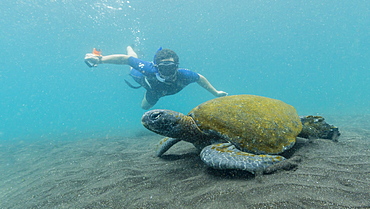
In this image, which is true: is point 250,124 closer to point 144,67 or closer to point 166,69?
point 166,69

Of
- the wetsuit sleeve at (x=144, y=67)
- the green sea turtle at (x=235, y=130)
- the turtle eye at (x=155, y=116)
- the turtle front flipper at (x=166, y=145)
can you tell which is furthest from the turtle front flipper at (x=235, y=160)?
the wetsuit sleeve at (x=144, y=67)

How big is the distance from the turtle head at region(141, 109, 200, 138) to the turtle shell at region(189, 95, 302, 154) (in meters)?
0.19

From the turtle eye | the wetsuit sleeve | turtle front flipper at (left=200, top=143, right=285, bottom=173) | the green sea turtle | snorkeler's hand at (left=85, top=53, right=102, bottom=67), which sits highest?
snorkeler's hand at (left=85, top=53, right=102, bottom=67)

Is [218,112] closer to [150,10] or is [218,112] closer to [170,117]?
[170,117]

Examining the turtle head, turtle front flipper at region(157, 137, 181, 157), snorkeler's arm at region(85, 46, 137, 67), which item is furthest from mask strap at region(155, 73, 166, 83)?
the turtle head

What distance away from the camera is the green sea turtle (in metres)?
2.20

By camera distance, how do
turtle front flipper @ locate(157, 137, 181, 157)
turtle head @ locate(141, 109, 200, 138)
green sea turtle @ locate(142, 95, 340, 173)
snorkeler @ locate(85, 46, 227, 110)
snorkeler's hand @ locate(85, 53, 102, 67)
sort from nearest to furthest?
green sea turtle @ locate(142, 95, 340, 173) → turtle head @ locate(141, 109, 200, 138) → turtle front flipper @ locate(157, 137, 181, 157) → snorkeler @ locate(85, 46, 227, 110) → snorkeler's hand @ locate(85, 53, 102, 67)

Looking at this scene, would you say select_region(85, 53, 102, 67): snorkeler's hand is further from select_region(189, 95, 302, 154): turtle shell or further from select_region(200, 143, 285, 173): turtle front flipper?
select_region(200, 143, 285, 173): turtle front flipper

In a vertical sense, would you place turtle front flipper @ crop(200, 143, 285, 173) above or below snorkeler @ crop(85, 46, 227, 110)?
below

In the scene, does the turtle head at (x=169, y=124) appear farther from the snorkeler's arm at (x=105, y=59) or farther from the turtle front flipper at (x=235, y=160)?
the snorkeler's arm at (x=105, y=59)

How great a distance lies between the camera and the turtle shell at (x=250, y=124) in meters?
2.45

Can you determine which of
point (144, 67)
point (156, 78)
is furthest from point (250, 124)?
point (144, 67)

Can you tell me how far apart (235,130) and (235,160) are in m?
0.58

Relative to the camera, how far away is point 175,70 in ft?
24.9
